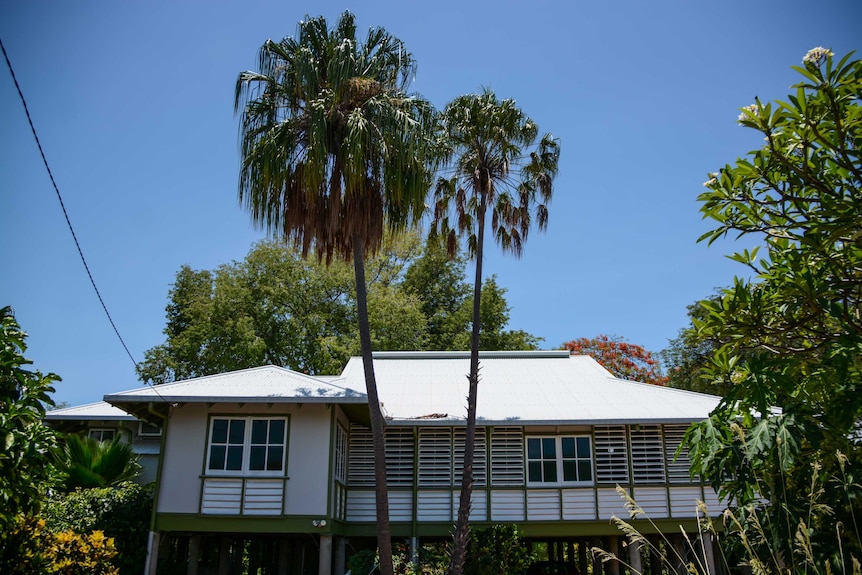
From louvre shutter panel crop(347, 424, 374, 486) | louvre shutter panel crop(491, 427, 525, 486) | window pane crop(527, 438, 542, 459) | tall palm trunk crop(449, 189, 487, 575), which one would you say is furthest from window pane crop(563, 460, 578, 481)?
louvre shutter panel crop(347, 424, 374, 486)

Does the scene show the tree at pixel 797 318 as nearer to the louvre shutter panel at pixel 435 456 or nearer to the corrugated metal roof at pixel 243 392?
the corrugated metal roof at pixel 243 392

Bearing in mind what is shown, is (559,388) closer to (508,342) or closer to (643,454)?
(643,454)

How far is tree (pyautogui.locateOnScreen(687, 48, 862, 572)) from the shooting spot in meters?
7.38

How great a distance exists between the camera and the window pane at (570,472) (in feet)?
64.7

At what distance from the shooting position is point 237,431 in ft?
58.2

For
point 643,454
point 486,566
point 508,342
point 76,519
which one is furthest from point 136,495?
point 508,342

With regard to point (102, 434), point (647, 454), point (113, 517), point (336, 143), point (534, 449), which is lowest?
point (113, 517)

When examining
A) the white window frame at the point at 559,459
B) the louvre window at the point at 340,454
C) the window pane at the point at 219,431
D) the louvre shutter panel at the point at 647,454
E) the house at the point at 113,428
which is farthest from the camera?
the house at the point at 113,428

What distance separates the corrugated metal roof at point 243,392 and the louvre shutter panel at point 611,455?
270 inches

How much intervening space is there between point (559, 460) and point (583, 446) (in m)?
0.75

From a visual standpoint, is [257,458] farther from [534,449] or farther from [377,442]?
[534,449]

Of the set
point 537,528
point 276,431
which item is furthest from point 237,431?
point 537,528

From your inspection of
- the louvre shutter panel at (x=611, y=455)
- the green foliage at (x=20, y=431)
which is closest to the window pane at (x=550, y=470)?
the louvre shutter panel at (x=611, y=455)

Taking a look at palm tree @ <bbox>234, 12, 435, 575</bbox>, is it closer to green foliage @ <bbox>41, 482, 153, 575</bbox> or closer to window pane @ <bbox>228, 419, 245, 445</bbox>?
window pane @ <bbox>228, 419, 245, 445</bbox>
